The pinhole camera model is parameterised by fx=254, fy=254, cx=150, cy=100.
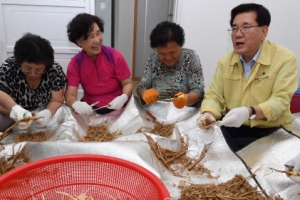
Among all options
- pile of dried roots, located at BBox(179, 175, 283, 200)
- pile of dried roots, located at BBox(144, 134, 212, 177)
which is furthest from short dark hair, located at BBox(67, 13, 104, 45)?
pile of dried roots, located at BBox(179, 175, 283, 200)

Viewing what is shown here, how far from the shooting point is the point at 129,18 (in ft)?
12.0

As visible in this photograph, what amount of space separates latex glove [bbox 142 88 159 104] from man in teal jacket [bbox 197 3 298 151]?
1.23 feet

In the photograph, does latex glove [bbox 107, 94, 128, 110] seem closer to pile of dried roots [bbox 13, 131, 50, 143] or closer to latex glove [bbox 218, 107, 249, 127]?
pile of dried roots [bbox 13, 131, 50, 143]

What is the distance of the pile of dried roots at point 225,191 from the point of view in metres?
0.90

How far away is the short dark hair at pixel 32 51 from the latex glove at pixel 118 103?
460 millimetres

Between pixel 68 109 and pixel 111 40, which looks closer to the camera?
pixel 68 109

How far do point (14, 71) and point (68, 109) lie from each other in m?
0.37

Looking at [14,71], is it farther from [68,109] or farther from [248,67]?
[248,67]

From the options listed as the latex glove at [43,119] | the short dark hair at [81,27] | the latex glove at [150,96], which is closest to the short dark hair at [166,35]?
the latex glove at [150,96]

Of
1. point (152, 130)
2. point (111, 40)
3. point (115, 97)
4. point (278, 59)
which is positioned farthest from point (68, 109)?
point (111, 40)

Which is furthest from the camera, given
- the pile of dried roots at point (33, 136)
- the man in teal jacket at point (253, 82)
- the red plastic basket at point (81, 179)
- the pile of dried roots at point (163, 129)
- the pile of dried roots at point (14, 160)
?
the pile of dried roots at point (163, 129)

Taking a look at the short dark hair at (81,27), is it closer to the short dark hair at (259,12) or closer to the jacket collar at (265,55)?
the short dark hair at (259,12)

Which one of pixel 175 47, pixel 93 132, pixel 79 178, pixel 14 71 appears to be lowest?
pixel 93 132

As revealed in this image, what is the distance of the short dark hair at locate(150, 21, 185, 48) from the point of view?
1.59 metres
